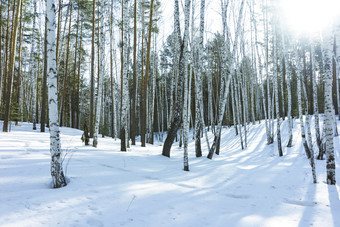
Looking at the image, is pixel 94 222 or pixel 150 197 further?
pixel 150 197

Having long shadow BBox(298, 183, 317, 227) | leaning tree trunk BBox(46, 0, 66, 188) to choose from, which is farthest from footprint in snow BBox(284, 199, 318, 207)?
leaning tree trunk BBox(46, 0, 66, 188)

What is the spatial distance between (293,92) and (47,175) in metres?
28.4

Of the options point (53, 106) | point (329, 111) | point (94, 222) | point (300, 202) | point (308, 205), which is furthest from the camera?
point (329, 111)

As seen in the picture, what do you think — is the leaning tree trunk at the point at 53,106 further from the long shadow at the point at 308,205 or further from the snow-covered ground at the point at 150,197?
the long shadow at the point at 308,205

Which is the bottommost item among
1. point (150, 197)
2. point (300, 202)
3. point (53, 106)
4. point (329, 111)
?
point (300, 202)

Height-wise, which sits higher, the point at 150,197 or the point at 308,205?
the point at 150,197

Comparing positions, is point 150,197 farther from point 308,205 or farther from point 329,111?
point 329,111

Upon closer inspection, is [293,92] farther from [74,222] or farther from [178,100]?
[74,222]

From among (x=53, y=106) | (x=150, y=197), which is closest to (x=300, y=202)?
(x=150, y=197)

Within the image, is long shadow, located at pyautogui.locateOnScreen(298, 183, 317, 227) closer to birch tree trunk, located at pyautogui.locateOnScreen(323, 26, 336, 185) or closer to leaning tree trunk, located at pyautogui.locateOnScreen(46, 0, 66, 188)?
birch tree trunk, located at pyautogui.locateOnScreen(323, 26, 336, 185)

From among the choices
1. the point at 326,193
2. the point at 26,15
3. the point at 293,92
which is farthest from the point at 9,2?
the point at 293,92

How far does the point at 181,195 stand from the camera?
392cm

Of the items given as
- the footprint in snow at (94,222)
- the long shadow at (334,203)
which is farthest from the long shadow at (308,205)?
the footprint in snow at (94,222)

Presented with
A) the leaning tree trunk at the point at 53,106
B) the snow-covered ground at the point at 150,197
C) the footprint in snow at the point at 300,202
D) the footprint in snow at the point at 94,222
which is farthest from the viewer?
the footprint in snow at the point at 300,202
